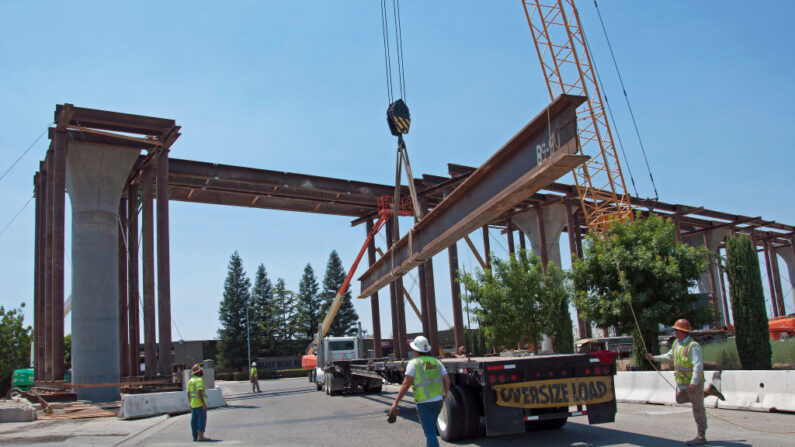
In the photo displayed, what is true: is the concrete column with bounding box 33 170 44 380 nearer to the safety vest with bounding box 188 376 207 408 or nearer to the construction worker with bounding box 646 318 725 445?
the safety vest with bounding box 188 376 207 408

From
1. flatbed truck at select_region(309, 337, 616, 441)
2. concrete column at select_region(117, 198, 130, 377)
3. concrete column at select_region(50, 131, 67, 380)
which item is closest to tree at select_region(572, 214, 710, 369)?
flatbed truck at select_region(309, 337, 616, 441)

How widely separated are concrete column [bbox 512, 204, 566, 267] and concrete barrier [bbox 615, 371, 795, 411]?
98.3 feet

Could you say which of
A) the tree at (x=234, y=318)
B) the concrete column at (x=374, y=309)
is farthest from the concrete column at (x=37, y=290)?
the tree at (x=234, y=318)

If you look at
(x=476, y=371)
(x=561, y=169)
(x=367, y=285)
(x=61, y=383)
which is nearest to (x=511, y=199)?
(x=561, y=169)

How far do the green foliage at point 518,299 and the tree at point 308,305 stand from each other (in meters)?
55.9

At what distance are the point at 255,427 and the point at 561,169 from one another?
981 cm

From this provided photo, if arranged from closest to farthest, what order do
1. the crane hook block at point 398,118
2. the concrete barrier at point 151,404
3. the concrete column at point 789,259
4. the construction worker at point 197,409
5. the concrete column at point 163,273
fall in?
the construction worker at point 197,409 → the crane hook block at point 398,118 → the concrete barrier at point 151,404 → the concrete column at point 163,273 → the concrete column at point 789,259

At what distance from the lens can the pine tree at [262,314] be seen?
3063 inches

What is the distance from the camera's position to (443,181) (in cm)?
3900

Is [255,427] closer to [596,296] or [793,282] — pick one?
[596,296]

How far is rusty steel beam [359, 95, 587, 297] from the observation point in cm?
945

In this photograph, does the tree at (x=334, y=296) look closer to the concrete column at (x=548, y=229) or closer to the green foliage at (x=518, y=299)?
the concrete column at (x=548, y=229)

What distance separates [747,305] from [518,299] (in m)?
11.9

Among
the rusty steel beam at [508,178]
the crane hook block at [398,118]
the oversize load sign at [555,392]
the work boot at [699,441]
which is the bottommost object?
the work boot at [699,441]
